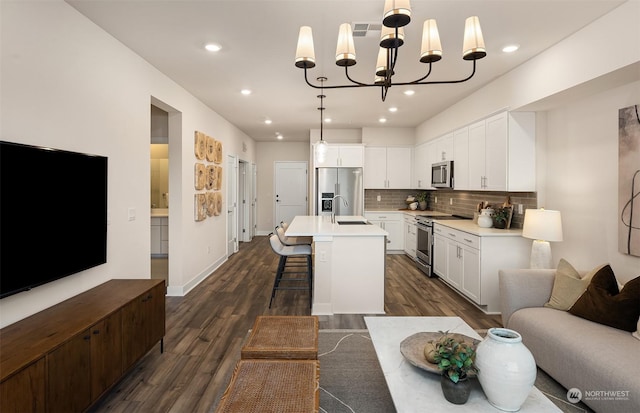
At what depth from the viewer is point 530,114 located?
12.1 feet

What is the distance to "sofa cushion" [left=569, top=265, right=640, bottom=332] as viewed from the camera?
213 cm

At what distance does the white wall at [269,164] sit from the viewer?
9.24 metres

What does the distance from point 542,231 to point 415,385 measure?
2338 mm

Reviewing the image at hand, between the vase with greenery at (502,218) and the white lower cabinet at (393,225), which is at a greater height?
the vase with greenery at (502,218)

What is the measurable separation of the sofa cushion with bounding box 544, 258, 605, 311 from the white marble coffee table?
0.93m

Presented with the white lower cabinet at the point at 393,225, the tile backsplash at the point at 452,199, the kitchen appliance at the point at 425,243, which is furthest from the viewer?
the white lower cabinet at the point at 393,225

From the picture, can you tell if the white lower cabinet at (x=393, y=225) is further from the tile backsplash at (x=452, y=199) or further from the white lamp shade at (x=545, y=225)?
the white lamp shade at (x=545, y=225)

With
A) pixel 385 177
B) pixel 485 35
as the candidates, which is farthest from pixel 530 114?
pixel 385 177

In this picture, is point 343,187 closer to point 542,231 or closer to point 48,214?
point 542,231

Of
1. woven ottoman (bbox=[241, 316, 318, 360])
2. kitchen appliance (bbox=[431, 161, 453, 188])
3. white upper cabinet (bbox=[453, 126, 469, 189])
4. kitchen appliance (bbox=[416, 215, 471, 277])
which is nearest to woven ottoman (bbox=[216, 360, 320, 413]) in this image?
woven ottoman (bbox=[241, 316, 318, 360])

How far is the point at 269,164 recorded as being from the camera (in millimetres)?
9289

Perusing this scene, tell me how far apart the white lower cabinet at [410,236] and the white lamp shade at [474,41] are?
4.31 meters

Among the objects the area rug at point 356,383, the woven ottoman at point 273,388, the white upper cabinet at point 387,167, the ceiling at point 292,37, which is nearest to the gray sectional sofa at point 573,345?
the area rug at point 356,383

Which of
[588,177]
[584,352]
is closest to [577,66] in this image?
[588,177]
